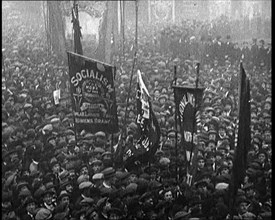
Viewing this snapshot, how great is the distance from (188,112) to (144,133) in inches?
22.0

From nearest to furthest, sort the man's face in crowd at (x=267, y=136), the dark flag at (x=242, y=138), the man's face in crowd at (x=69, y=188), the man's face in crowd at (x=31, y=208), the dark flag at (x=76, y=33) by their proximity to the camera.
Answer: the man's face in crowd at (x=31, y=208), the man's face in crowd at (x=69, y=188), the dark flag at (x=242, y=138), the dark flag at (x=76, y=33), the man's face in crowd at (x=267, y=136)

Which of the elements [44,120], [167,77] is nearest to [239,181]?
[167,77]

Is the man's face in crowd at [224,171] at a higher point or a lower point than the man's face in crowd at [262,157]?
lower

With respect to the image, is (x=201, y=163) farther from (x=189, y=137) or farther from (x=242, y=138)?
(x=242, y=138)

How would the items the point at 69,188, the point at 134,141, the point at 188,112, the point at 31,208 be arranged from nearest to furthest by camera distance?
the point at 31,208 < the point at 69,188 < the point at 188,112 < the point at 134,141

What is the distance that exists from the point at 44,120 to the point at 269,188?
2720 mm

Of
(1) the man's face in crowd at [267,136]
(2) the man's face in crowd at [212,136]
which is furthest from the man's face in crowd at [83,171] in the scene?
(1) the man's face in crowd at [267,136]

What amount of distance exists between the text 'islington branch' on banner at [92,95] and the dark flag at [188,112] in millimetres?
762

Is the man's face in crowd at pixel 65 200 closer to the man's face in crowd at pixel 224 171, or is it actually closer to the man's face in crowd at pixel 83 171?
the man's face in crowd at pixel 83 171

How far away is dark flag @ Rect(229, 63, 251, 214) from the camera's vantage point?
5.31 metres

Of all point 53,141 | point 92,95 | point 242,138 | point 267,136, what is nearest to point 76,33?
point 92,95

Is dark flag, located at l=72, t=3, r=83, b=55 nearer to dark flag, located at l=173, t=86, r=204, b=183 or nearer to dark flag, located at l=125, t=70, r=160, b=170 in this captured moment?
dark flag, located at l=125, t=70, r=160, b=170

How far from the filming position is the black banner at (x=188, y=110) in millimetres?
5258

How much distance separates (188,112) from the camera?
5.30 metres
